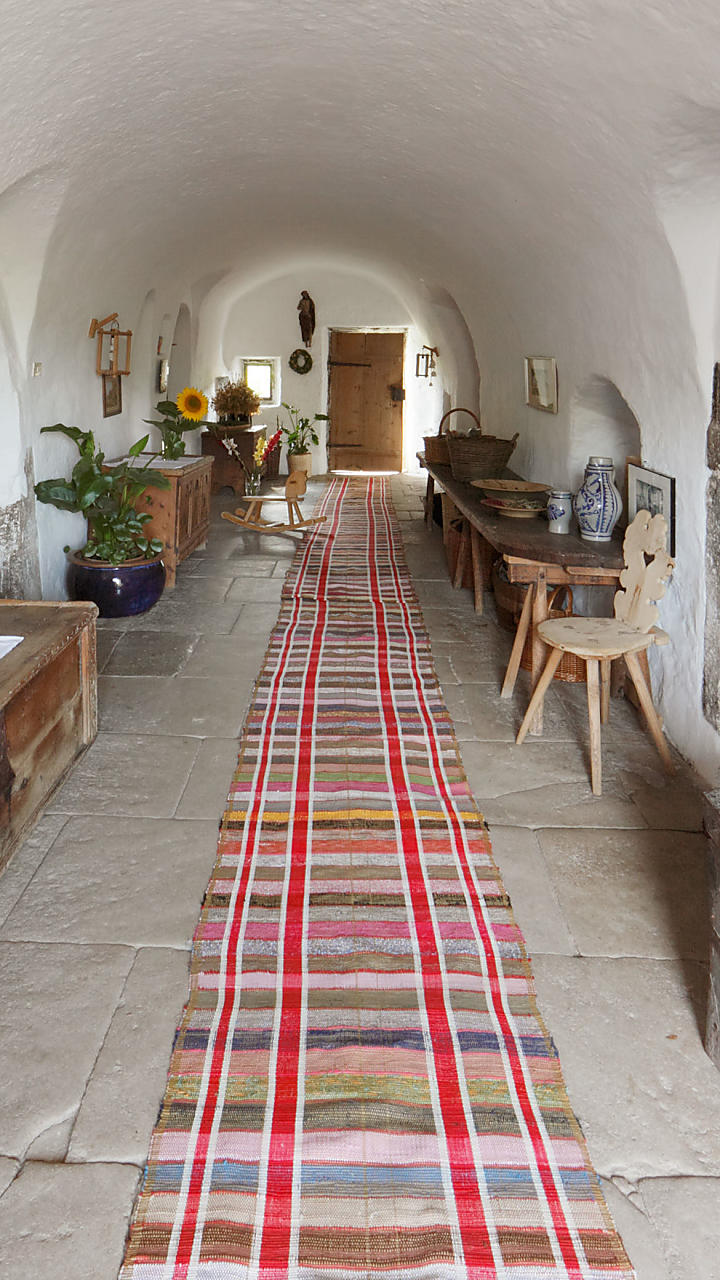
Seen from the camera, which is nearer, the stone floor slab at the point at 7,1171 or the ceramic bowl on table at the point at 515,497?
the stone floor slab at the point at 7,1171

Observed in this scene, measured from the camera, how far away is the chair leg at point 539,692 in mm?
3680

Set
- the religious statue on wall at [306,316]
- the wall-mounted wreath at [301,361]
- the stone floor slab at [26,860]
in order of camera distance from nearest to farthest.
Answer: the stone floor slab at [26,860], the religious statue on wall at [306,316], the wall-mounted wreath at [301,361]

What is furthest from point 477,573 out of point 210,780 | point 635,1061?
point 635,1061

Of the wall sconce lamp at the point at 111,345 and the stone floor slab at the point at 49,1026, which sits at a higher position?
the wall sconce lamp at the point at 111,345

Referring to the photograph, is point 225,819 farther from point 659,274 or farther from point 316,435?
point 316,435

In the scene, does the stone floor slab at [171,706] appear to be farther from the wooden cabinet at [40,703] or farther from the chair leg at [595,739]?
the chair leg at [595,739]

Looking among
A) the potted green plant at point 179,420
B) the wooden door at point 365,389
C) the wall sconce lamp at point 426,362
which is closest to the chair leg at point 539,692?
the potted green plant at point 179,420

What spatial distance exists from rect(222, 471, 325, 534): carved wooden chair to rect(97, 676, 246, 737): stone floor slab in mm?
3924

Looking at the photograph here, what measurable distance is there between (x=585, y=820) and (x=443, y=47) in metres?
2.72

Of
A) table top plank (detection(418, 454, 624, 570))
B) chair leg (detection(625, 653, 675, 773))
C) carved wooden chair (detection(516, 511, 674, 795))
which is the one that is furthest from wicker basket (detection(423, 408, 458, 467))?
chair leg (detection(625, 653, 675, 773))

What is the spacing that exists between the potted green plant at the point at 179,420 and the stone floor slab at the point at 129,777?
11.5 feet

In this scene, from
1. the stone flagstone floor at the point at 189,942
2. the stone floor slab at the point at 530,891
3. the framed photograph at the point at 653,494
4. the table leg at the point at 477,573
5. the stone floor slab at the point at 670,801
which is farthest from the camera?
the table leg at the point at 477,573

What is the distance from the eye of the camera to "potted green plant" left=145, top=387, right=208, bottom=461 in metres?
6.93

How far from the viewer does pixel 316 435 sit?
41.2ft
